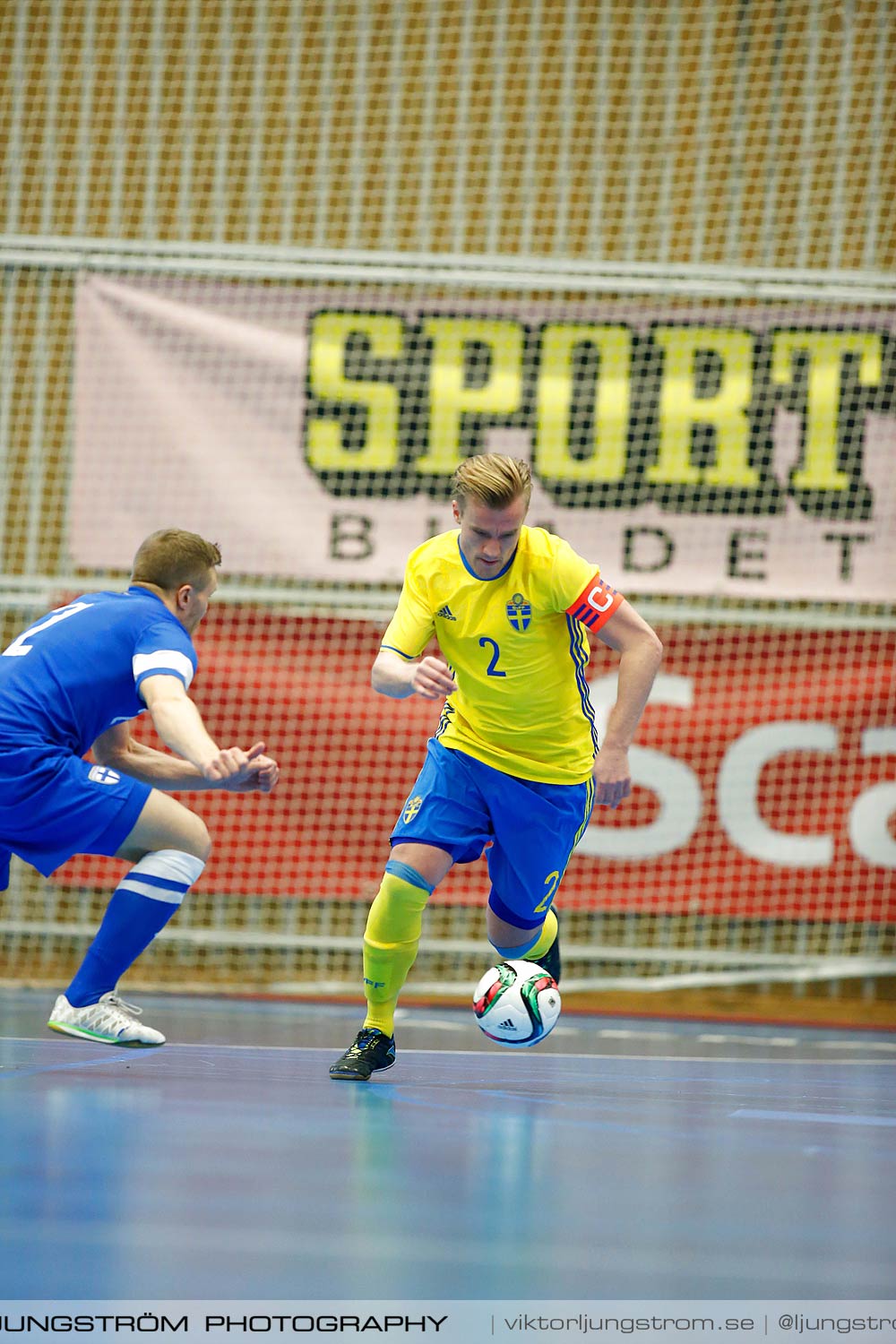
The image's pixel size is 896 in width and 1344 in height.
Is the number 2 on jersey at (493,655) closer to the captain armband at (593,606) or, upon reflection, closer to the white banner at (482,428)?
the captain armband at (593,606)

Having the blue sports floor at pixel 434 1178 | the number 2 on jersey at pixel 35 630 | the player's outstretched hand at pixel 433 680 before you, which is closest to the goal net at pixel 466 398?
the blue sports floor at pixel 434 1178

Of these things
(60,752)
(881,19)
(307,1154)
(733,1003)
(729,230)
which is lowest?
(733,1003)

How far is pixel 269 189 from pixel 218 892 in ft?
13.7

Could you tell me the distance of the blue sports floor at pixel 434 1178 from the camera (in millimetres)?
2107

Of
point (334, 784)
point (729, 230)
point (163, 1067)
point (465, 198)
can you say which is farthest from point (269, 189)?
point (163, 1067)

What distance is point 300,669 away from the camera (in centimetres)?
823

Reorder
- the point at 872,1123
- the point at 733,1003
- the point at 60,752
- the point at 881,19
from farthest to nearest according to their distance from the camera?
1. the point at 881,19
2. the point at 733,1003
3. the point at 60,752
4. the point at 872,1123

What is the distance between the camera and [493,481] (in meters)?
4.02

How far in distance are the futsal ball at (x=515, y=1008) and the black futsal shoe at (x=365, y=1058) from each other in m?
0.38

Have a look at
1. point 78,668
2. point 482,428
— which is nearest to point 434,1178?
point 78,668

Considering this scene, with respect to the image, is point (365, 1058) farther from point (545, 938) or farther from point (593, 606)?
point (593, 606)

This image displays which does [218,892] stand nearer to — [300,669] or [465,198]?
[300,669]

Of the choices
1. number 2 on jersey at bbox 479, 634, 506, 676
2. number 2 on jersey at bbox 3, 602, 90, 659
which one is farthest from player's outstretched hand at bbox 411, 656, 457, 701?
number 2 on jersey at bbox 3, 602, 90, 659

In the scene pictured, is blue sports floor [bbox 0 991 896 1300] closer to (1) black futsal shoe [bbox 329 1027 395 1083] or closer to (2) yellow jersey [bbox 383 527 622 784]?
(1) black futsal shoe [bbox 329 1027 395 1083]
